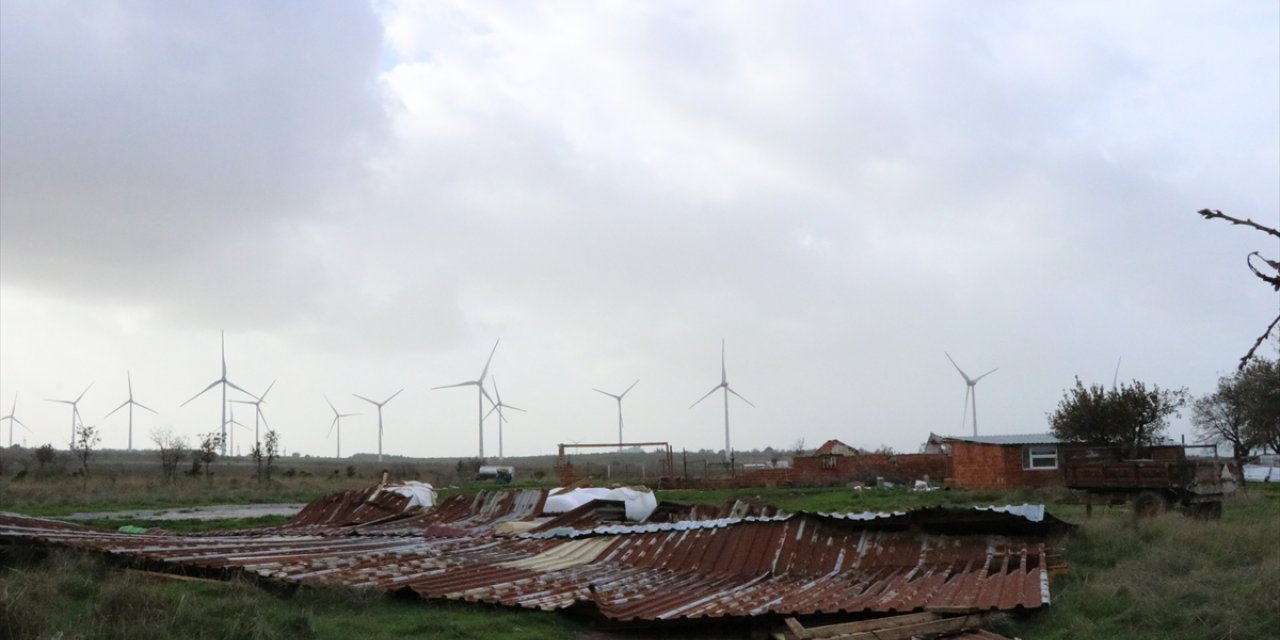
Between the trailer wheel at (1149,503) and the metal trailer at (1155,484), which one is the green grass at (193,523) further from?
the trailer wheel at (1149,503)

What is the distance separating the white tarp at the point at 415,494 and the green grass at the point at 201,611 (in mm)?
11822

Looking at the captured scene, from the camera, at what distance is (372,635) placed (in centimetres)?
1002

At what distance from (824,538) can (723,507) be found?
3.51 metres

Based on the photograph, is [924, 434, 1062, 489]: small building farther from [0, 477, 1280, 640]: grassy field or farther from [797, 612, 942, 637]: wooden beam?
[797, 612, 942, 637]: wooden beam

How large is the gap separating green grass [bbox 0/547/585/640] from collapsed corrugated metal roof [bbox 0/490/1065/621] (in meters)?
0.44

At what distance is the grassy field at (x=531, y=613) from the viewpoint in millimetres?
9086

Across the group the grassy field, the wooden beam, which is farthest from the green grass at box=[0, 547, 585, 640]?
the wooden beam

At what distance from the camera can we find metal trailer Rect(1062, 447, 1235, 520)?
2261cm

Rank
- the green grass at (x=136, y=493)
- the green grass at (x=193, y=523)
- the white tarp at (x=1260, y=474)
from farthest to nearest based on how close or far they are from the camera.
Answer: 1. the white tarp at (x=1260, y=474)
2. the green grass at (x=136, y=493)
3. the green grass at (x=193, y=523)

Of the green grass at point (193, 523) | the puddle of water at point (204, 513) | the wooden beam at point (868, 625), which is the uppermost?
the wooden beam at point (868, 625)

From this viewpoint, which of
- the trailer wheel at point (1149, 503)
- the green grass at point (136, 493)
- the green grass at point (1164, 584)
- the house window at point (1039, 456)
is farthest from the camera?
the house window at point (1039, 456)

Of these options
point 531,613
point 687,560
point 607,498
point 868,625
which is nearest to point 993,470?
point 607,498

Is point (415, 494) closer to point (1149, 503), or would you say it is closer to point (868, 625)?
point (868, 625)

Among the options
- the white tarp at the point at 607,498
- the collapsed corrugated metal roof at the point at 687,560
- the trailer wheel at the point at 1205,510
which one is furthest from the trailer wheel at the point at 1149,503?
the white tarp at the point at 607,498
